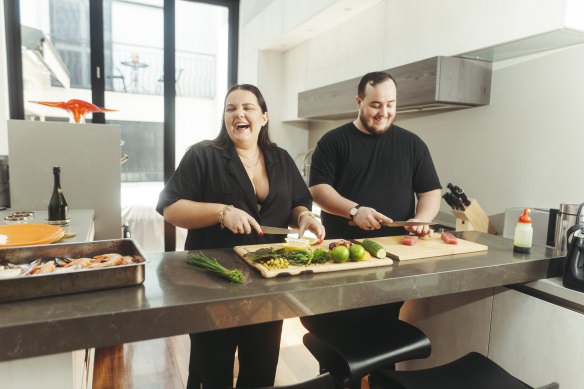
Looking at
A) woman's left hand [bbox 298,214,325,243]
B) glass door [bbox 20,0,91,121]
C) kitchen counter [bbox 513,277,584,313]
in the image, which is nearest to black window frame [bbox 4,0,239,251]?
glass door [bbox 20,0,91,121]

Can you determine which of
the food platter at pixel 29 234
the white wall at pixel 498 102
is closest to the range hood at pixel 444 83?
the white wall at pixel 498 102

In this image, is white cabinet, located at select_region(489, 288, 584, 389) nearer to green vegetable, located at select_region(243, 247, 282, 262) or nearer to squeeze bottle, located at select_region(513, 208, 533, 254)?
squeeze bottle, located at select_region(513, 208, 533, 254)

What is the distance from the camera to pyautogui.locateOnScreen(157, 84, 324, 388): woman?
A: 143cm

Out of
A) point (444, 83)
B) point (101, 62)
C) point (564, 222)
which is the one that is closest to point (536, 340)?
point (564, 222)

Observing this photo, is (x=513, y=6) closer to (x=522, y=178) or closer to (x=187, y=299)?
(x=522, y=178)

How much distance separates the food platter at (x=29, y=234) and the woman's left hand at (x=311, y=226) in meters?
0.98

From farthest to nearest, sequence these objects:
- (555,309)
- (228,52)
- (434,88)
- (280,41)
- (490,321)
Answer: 1. (228,52)
2. (280,41)
3. (434,88)
4. (490,321)
5. (555,309)

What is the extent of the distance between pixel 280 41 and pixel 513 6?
2.47 m

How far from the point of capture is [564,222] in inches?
64.2

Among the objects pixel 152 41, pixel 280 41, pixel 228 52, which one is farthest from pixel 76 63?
Result: pixel 280 41

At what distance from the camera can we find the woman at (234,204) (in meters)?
1.43

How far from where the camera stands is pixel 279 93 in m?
4.55

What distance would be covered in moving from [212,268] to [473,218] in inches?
67.0

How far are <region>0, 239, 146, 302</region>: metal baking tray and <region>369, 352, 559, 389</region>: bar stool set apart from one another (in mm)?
781
